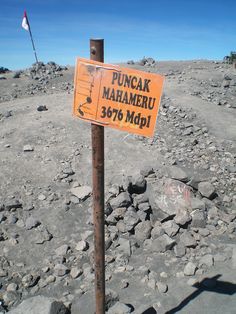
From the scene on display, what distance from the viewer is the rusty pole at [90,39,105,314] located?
2908mm

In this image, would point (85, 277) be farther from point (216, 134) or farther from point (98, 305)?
point (216, 134)

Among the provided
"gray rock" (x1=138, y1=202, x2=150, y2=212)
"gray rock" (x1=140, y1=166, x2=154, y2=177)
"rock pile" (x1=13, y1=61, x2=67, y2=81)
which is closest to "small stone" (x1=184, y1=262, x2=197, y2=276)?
"gray rock" (x1=138, y1=202, x2=150, y2=212)

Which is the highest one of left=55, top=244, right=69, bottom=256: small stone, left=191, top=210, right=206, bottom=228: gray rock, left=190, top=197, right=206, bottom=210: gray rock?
left=190, top=197, right=206, bottom=210: gray rock

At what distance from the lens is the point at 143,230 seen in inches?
231

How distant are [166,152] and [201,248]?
331cm

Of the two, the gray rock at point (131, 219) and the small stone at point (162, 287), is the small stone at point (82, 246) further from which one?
the small stone at point (162, 287)

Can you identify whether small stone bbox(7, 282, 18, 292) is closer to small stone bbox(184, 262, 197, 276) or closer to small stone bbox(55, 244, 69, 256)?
small stone bbox(55, 244, 69, 256)

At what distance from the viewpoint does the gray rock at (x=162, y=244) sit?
5531 millimetres

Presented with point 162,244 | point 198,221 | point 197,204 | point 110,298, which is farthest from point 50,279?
point 197,204

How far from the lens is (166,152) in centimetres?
841

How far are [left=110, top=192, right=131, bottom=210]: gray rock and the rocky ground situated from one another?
0.02m

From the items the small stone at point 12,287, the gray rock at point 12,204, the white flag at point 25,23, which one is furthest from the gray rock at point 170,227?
the white flag at point 25,23

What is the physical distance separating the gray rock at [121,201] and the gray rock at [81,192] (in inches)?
26.2

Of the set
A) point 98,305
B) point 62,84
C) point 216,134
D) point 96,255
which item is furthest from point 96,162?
point 62,84
